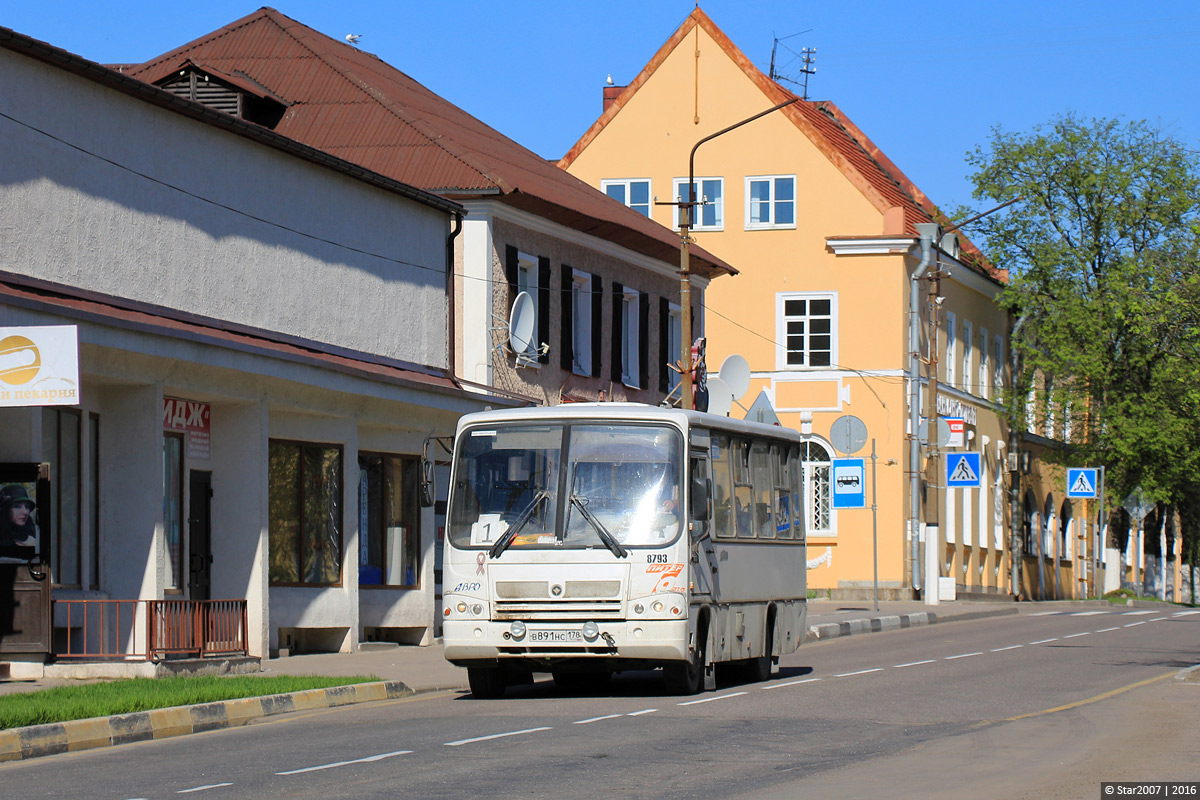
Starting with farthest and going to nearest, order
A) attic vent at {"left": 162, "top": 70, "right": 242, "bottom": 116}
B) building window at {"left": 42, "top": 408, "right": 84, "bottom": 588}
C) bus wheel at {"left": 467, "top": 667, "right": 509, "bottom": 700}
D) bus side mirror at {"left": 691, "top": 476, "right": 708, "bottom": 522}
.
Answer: attic vent at {"left": 162, "top": 70, "right": 242, "bottom": 116} → building window at {"left": 42, "top": 408, "right": 84, "bottom": 588} → bus wheel at {"left": 467, "top": 667, "right": 509, "bottom": 700} → bus side mirror at {"left": 691, "top": 476, "right": 708, "bottom": 522}

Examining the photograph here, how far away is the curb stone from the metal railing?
8.12 ft

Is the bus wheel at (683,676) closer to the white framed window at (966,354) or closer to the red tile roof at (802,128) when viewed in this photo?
the red tile roof at (802,128)

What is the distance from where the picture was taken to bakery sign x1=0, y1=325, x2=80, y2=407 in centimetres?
1644

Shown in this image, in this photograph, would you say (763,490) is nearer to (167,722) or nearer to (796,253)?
(167,722)

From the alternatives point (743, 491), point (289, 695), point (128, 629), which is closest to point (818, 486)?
point (743, 491)

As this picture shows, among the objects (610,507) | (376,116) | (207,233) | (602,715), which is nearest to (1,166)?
(207,233)

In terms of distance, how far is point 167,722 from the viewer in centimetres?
1466

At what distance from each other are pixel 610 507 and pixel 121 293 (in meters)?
6.33

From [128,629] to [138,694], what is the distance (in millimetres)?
3743

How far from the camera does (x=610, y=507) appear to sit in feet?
56.2

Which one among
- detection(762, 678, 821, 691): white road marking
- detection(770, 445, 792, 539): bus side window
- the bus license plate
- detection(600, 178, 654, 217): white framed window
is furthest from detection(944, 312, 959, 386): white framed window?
the bus license plate

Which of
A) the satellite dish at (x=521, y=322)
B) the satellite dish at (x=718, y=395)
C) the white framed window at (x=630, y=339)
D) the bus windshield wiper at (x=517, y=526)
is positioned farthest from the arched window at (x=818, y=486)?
the bus windshield wiper at (x=517, y=526)

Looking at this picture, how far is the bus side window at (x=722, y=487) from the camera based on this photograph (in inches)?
714

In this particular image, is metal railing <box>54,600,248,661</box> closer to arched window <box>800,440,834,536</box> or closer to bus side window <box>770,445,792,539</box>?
bus side window <box>770,445,792,539</box>
